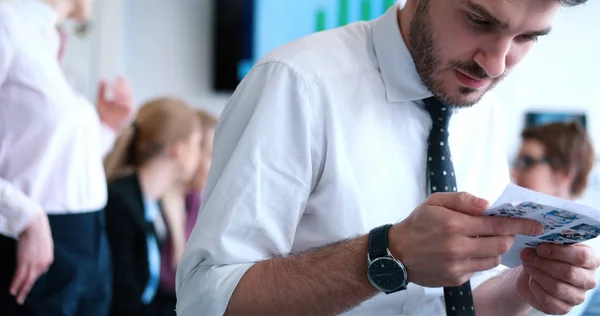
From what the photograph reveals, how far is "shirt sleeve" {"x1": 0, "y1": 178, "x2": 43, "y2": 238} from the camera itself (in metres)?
1.76

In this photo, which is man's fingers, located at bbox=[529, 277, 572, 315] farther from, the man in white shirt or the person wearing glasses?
the person wearing glasses

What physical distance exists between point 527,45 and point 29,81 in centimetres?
119

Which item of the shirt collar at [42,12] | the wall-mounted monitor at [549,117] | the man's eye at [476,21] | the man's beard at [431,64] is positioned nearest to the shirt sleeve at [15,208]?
the shirt collar at [42,12]

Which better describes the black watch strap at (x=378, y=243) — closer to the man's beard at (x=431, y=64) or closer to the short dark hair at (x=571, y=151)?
the man's beard at (x=431, y=64)

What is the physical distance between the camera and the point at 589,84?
12.2 feet

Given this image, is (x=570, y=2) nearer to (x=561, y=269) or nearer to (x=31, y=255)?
(x=561, y=269)

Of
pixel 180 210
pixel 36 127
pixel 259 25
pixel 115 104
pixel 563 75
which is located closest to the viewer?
pixel 36 127

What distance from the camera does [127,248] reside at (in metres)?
2.66

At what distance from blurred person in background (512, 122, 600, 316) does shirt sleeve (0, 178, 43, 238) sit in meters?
1.77

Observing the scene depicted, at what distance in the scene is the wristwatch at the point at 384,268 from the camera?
1.08 m

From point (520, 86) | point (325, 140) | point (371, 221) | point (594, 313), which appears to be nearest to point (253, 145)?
point (325, 140)

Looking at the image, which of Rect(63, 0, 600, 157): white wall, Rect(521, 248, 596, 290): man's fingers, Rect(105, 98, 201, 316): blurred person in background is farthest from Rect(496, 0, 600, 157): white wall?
Rect(521, 248, 596, 290): man's fingers

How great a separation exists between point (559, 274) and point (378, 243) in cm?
33

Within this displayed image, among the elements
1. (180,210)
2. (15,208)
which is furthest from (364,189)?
(180,210)
